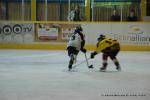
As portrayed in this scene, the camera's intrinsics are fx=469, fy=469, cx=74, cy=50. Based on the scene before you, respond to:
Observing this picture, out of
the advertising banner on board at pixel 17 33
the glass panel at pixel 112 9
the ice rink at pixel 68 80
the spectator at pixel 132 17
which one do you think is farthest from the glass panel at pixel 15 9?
the ice rink at pixel 68 80

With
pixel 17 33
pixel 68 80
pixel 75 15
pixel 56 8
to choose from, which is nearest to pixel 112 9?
pixel 75 15

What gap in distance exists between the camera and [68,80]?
11.3m

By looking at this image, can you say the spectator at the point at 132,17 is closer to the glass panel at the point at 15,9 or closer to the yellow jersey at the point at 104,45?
the glass panel at the point at 15,9

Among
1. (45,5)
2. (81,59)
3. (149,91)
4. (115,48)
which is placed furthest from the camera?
(45,5)

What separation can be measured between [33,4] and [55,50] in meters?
4.73

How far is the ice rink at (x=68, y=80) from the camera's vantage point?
9016 mm

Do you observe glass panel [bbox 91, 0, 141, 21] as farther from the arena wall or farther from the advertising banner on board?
the advertising banner on board

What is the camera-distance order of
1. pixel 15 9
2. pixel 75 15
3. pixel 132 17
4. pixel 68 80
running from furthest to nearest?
pixel 15 9 → pixel 132 17 → pixel 75 15 → pixel 68 80

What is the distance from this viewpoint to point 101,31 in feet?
70.2

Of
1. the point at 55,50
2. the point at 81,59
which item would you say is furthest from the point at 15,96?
the point at 55,50

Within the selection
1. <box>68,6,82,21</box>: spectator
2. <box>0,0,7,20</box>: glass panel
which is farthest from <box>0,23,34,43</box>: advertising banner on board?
<box>0,0,7,20</box>: glass panel

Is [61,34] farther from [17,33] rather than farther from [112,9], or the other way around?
[112,9]

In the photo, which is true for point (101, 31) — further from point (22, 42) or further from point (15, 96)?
point (15, 96)

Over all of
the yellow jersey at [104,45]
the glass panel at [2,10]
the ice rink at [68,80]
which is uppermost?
the glass panel at [2,10]
